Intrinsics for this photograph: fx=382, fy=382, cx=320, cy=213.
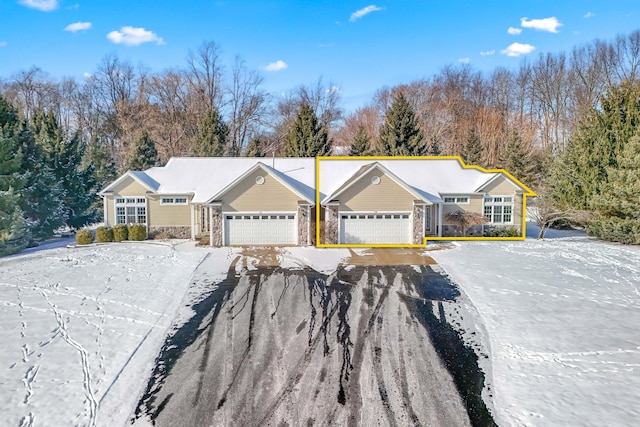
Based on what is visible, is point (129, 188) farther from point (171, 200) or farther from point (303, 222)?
point (303, 222)

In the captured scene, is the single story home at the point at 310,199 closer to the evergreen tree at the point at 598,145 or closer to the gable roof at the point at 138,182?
the gable roof at the point at 138,182

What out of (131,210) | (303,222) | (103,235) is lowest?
(103,235)

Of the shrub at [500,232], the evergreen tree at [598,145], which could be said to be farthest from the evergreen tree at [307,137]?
the evergreen tree at [598,145]

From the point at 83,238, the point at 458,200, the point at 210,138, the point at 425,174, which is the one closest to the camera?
the point at 83,238

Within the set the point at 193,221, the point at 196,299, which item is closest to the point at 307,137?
the point at 193,221

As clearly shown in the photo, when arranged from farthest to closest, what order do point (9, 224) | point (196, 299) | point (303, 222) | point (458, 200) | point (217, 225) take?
point (458, 200)
point (303, 222)
point (217, 225)
point (9, 224)
point (196, 299)

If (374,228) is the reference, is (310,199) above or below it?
above

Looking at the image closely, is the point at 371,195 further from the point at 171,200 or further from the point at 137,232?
the point at 137,232

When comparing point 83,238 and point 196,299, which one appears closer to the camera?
point 196,299
